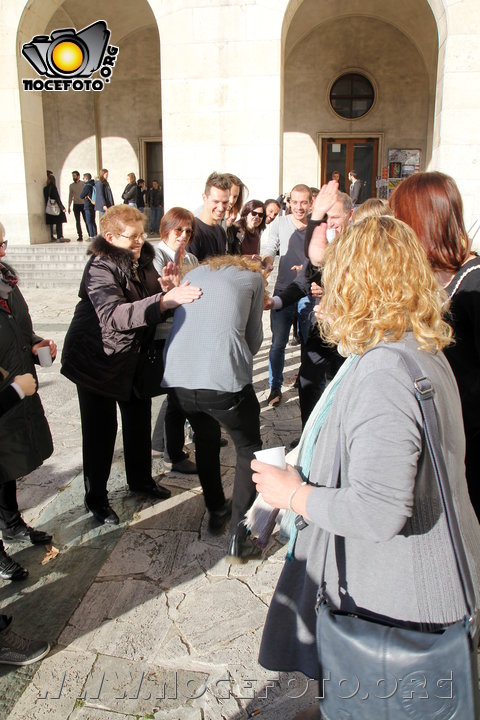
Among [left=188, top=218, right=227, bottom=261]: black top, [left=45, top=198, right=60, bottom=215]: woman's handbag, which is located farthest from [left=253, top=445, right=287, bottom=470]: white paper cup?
[left=45, top=198, right=60, bottom=215]: woman's handbag

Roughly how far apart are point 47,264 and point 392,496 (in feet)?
Result: 39.2

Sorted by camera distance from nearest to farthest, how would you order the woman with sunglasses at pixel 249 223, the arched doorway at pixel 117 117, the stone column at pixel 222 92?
the woman with sunglasses at pixel 249 223 → the stone column at pixel 222 92 → the arched doorway at pixel 117 117

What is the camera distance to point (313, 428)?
5.16ft

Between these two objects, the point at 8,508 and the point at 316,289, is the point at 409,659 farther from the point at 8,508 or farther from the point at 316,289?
the point at 316,289

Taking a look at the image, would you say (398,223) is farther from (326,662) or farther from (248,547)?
(248,547)

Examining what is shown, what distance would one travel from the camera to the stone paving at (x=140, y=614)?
214 centimetres

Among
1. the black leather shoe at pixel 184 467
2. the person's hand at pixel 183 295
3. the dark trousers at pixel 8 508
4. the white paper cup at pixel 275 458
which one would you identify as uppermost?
the person's hand at pixel 183 295

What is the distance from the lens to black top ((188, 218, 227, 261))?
4051 mm

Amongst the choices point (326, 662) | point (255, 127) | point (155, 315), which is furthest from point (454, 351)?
point (255, 127)

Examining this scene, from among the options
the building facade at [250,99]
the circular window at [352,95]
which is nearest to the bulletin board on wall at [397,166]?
the building facade at [250,99]

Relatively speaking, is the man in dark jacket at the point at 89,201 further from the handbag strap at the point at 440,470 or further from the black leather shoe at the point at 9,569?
the handbag strap at the point at 440,470

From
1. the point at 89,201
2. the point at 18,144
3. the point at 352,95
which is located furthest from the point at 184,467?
the point at 352,95

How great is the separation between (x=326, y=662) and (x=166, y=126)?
11.9 metres
